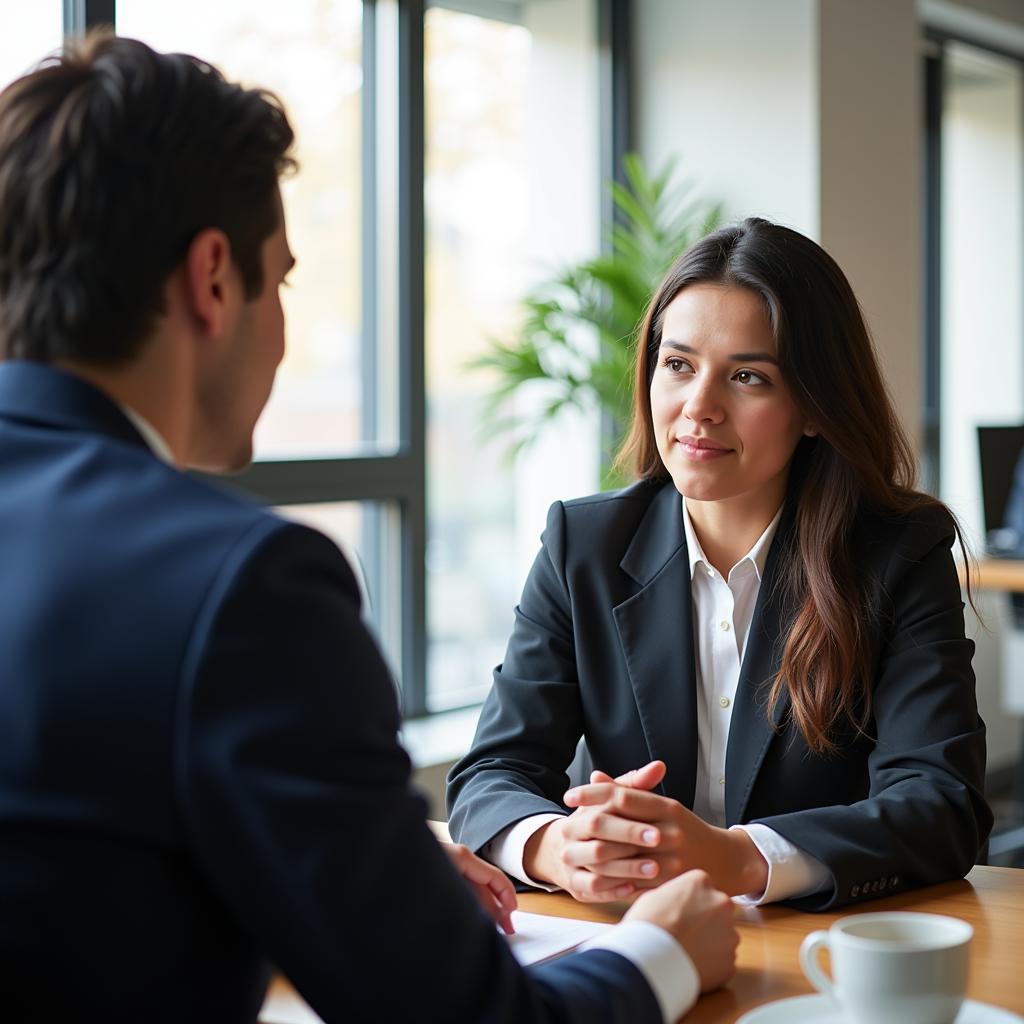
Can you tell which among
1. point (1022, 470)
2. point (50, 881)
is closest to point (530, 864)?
point (50, 881)

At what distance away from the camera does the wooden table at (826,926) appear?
4.05ft

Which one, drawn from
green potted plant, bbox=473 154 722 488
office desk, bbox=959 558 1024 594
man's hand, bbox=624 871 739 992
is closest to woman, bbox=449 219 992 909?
man's hand, bbox=624 871 739 992

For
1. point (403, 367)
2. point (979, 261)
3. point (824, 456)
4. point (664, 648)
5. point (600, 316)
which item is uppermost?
point (979, 261)

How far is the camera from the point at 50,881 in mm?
855

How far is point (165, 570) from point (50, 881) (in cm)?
20

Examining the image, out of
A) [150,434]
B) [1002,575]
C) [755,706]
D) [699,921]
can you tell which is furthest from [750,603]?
[1002,575]

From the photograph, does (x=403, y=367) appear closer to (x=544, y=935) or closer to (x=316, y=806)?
(x=544, y=935)

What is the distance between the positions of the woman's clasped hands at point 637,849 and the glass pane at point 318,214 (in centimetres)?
222

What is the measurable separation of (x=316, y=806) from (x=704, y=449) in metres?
1.16

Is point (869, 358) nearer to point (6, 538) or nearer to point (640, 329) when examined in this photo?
point (640, 329)

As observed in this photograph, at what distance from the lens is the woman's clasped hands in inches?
58.9

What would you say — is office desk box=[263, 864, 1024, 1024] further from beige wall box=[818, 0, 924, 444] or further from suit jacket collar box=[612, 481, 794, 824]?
beige wall box=[818, 0, 924, 444]

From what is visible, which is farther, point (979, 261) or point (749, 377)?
point (979, 261)

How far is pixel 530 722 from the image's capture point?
1.91 meters
